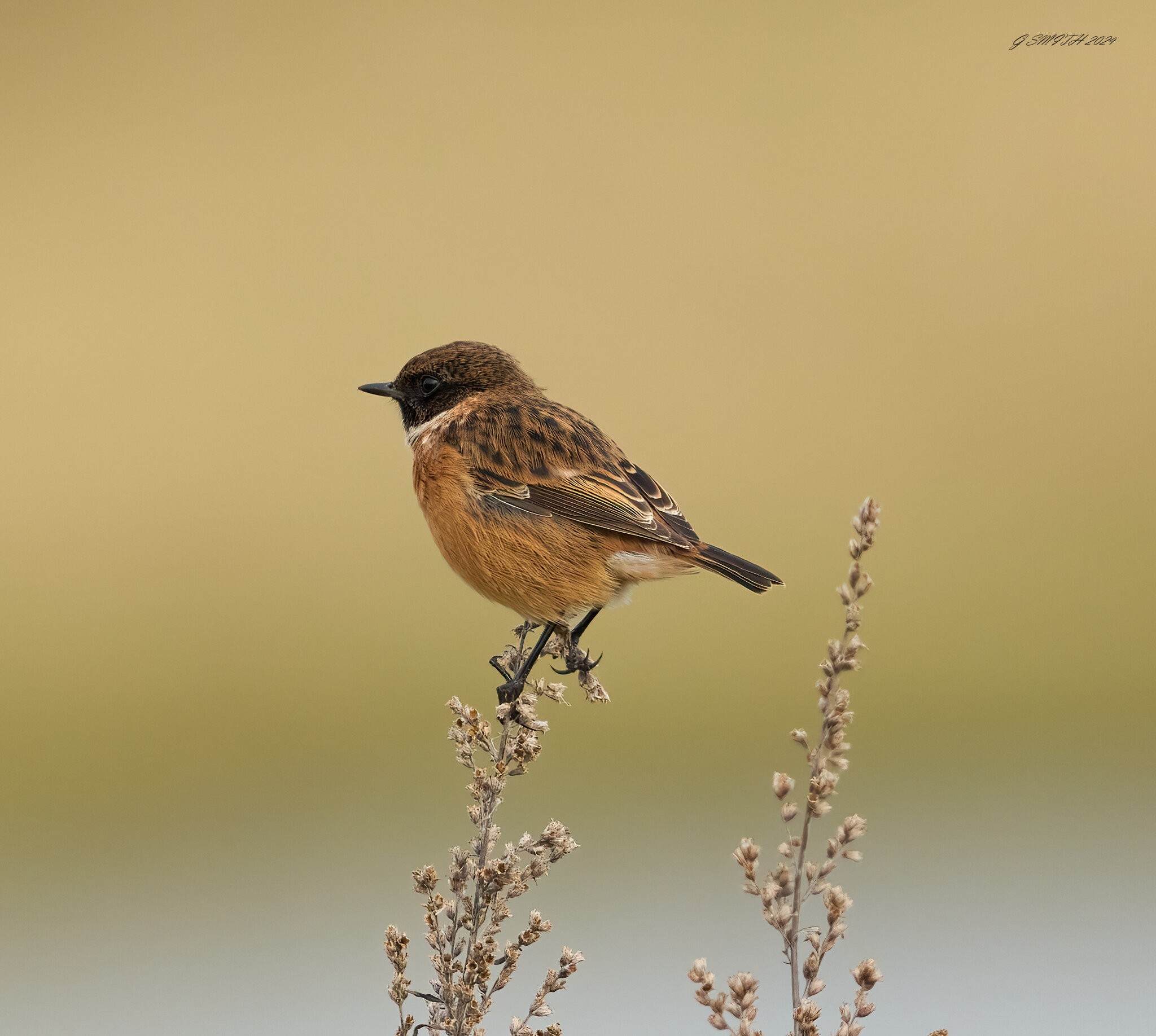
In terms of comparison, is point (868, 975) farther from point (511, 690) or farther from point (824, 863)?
point (511, 690)

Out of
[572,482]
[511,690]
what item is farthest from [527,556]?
[511,690]

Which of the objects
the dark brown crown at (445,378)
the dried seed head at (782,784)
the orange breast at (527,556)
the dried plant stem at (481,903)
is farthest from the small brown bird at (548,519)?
the dried seed head at (782,784)

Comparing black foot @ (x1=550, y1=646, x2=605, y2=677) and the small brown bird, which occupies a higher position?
the small brown bird

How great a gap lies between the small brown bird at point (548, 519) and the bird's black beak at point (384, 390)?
350mm

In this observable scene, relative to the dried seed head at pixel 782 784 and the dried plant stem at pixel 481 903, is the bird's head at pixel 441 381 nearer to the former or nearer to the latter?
the dried plant stem at pixel 481 903

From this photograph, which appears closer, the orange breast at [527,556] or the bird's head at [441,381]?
the orange breast at [527,556]

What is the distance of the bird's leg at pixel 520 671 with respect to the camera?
3.69 metres

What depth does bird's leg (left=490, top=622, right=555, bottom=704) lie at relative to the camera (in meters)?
3.69

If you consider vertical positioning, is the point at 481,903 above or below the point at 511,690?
below

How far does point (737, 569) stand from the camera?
4078 millimetres

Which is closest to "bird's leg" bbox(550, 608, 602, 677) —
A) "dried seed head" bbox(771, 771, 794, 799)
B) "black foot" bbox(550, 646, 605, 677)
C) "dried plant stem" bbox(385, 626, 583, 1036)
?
"black foot" bbox(550, 646, 605, 677)

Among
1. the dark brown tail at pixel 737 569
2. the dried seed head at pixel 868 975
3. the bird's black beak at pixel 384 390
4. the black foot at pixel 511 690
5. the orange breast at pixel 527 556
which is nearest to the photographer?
the dried seed head at pixel 868 975

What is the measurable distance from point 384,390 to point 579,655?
175 centimetres

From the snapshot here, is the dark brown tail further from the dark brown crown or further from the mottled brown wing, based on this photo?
the dark brown crown
